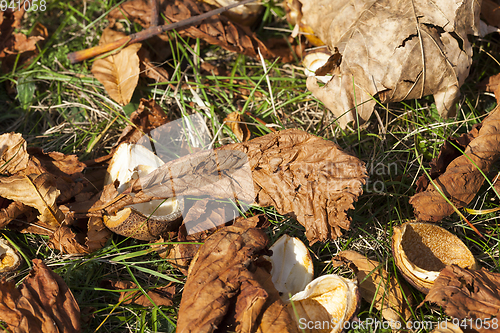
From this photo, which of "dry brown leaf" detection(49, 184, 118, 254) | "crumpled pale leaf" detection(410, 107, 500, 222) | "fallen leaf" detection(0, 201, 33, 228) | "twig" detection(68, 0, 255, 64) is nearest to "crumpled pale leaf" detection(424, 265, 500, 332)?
"crumpled pale leaf" detection(410, 107, 500, 222)

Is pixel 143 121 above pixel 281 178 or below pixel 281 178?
above

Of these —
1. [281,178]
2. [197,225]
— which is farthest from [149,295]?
[281,178]

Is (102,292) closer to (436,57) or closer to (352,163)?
(352,163)

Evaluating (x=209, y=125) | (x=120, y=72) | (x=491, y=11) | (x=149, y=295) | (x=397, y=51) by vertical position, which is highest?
(x=491, y=11)

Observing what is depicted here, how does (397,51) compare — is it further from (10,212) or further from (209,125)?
(10,212)

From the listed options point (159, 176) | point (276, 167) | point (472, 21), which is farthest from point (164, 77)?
point (472, 21)

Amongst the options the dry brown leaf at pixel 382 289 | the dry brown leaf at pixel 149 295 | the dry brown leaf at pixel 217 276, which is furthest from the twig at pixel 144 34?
the dry brown leaf at pixel 382 289

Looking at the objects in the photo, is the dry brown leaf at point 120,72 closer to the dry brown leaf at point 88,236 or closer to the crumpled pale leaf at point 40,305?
the dry brown leaf at point 88,236

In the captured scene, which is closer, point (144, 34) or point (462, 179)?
point (462, 179)
